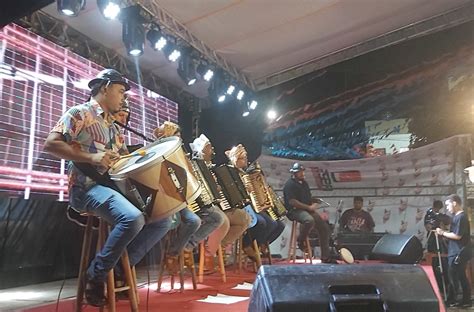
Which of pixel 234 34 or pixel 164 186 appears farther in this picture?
pixel 234 34

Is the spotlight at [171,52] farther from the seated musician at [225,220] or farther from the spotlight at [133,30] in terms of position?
the seated musician at [225,220]

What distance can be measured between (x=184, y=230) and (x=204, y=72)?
12.0 ft

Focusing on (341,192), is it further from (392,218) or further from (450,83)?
(450,83)

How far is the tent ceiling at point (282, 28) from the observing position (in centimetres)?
549

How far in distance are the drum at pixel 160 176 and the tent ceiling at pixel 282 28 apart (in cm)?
326

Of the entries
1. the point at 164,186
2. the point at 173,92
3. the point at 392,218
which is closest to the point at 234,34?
the point at 173,92

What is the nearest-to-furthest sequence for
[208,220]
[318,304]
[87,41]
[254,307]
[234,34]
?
[318,304] → [254,307] → [208,220] → [87,41] → [234,34]

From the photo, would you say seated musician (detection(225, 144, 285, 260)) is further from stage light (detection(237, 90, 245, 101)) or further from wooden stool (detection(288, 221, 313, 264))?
stage light (detection(237, 90, 245, 101))

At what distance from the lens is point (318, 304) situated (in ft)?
4.72

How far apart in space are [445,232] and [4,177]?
4.88 meters

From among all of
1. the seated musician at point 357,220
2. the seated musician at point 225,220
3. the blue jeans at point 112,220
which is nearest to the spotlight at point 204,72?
the seated musician at point 225,220

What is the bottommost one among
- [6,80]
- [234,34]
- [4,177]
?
[4,177]

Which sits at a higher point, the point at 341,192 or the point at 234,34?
the point at 234,34

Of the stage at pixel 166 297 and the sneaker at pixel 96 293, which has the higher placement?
the sneaker at pixel 96 293
